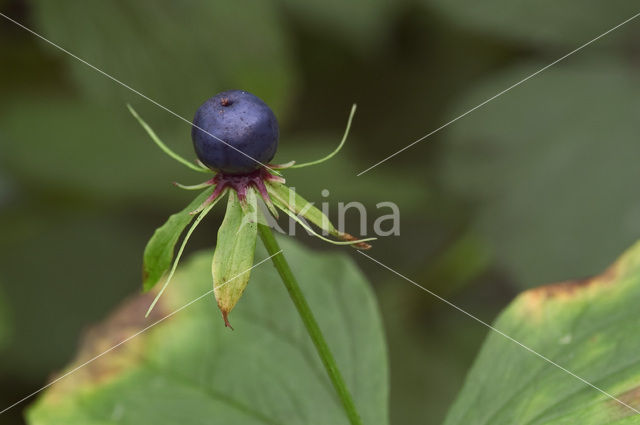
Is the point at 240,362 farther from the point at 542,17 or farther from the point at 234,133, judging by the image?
the point at 542,17

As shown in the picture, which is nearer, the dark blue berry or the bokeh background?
the dark blue berry

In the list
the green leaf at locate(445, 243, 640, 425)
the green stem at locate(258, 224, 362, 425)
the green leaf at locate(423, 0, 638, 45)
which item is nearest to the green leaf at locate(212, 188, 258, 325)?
the green stem at locate(258, 224, 362, 425)

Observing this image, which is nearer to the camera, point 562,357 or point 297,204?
point 297,204

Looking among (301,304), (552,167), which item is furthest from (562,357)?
(552,167)

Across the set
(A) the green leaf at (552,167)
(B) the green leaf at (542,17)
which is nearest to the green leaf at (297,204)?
(A) the green leaf at (552,167)

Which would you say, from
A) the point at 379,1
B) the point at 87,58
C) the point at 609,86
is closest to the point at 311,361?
the point at 87,58

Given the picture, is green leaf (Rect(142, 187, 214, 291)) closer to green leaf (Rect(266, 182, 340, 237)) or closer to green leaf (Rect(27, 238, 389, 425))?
green leaf (Rect(266, 182, 340, 237))

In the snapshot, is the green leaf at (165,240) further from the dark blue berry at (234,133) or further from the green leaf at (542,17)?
the green leaf at (542,17)
